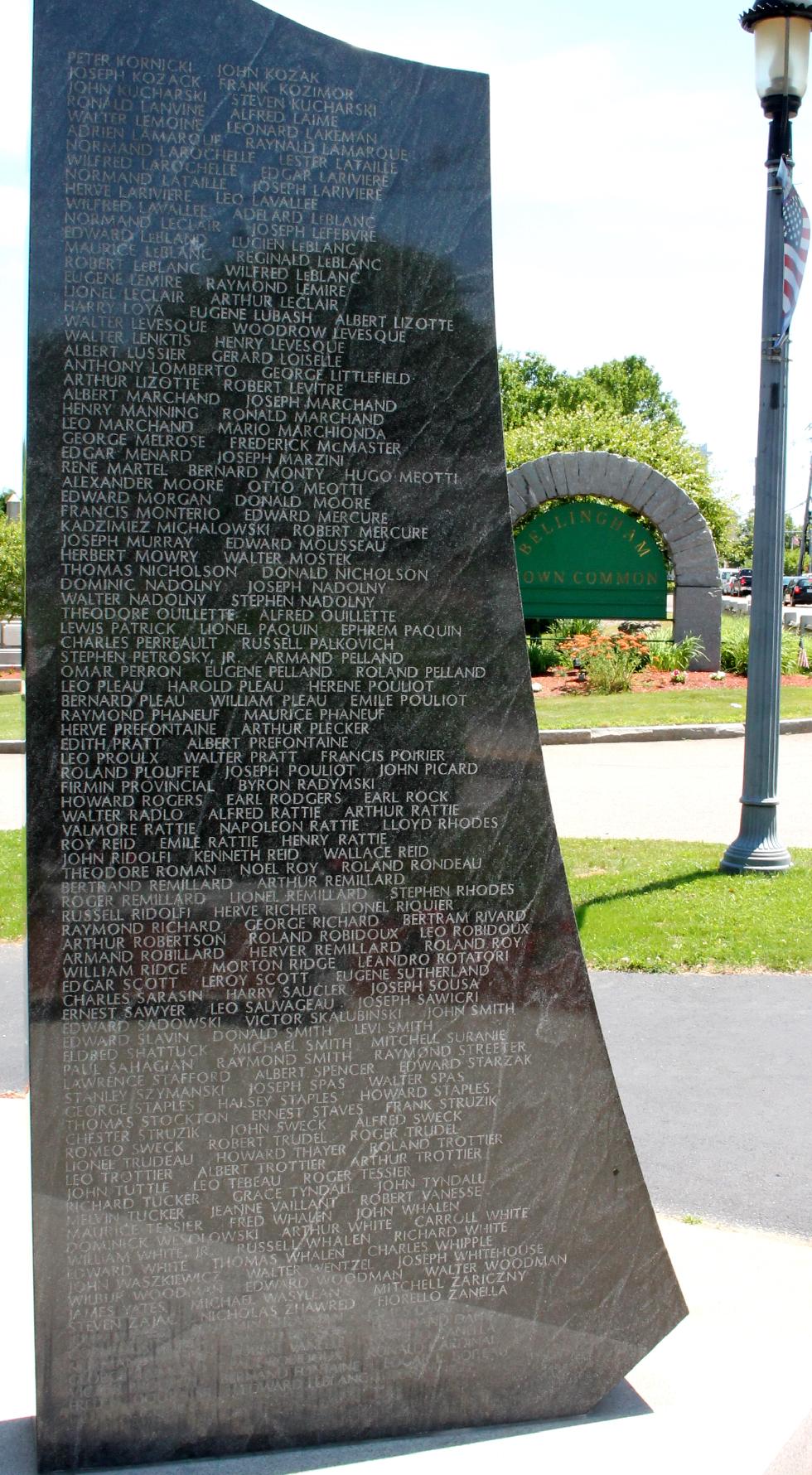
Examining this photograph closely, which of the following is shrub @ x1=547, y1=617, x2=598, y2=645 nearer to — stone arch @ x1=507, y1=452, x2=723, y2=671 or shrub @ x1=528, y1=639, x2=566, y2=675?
shrub @ x1=528, y1=639, x2=566, y2=675

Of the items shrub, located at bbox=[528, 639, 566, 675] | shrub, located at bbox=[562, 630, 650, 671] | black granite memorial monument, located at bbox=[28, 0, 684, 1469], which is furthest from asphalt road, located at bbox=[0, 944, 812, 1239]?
shrub, located at bbox=[528, 639, 566, 675]

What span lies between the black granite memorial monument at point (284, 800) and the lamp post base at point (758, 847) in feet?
18.7

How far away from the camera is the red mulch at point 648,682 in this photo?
1992 cm

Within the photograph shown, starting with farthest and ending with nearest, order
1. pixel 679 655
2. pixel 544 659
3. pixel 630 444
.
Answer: pixel 630 444
pixel 544 659
pixel 679 655

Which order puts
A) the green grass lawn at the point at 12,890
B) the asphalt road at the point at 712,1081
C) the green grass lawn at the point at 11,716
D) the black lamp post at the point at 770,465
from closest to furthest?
the asphalt road at the point at 712,1081, the green grass lawn at the point at 12,890, the black lamp post at the point at 770,465, the green grass lawn at the point at 11,716

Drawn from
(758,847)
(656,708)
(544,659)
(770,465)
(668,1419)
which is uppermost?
(770,465)

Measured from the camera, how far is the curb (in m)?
15.5

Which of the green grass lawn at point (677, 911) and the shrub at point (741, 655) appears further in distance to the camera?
the shrub at point (741, 655)

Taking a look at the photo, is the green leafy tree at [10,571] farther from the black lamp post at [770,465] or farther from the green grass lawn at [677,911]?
the black lamp post at [770,465]

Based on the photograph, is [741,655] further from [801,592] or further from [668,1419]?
[801,592]

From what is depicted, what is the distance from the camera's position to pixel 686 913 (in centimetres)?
769

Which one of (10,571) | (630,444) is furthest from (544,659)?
(10,571)

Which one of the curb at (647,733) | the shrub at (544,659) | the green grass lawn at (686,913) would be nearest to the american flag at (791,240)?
the green grass lawn at (686,913)

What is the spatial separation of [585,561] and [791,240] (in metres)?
12.2
